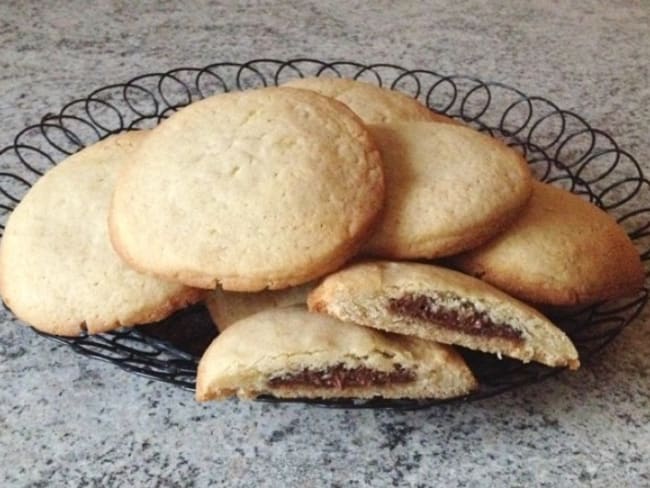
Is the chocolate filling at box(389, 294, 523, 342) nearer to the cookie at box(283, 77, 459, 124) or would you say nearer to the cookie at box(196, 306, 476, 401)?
the cookie at box(196, 306, 476, 401)

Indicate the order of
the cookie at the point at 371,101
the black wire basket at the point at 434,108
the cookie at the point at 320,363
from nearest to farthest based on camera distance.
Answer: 1. the cookie at the point at 320,363
2. the black wire basket at the point at 434,108
3. the cookie at the point at 371,101

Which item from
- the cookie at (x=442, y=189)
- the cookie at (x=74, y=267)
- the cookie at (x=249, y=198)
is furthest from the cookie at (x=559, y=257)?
the cookie at (x=74, y=267)

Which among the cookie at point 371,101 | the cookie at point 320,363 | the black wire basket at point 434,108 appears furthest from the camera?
Answer: the cookie at point 371,101

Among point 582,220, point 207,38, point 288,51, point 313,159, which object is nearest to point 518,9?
point 288,51

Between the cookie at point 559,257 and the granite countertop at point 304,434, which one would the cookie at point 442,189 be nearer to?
the cookie at point 559,257

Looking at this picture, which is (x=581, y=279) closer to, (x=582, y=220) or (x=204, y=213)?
(x=582, y=220)
